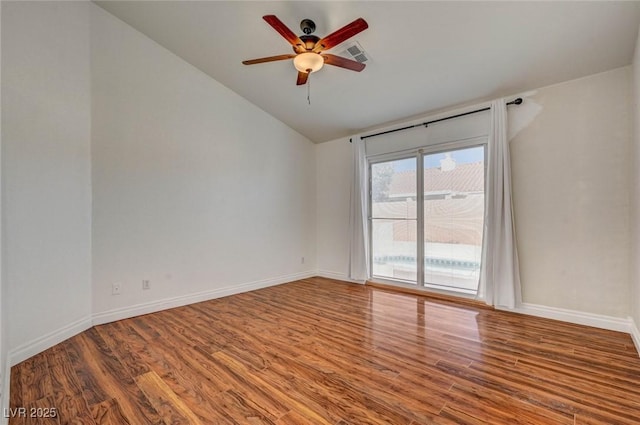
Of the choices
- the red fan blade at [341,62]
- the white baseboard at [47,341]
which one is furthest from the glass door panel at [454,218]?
the white baseboard at [47,341]

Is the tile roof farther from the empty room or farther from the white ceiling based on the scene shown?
Answer: the white ceiling

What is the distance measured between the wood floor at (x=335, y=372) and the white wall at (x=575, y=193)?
0.43 meters

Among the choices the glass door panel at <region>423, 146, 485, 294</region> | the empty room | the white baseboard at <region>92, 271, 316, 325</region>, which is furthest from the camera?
the glass door panel at <region>423, 146, 485, 294</region>

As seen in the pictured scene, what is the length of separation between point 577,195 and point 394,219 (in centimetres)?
226

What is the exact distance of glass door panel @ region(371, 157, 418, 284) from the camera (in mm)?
4418

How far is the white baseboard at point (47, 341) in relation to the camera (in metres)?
2.22

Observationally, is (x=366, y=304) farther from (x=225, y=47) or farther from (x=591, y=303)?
(x=225, y=47)

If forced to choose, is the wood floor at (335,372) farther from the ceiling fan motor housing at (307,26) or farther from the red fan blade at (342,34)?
the ceiling fan motor housing at (307,26)

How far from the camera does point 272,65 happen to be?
3.51m

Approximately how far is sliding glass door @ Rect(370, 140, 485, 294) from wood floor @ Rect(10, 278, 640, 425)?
2.88 ft

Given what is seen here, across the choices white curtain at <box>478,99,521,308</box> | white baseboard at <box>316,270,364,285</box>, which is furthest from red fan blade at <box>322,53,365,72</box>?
white baseboard at <box>316,270,364,285</box>

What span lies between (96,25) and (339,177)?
3.81 m

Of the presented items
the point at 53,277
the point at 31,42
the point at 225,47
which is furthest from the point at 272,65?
the point at 53,277

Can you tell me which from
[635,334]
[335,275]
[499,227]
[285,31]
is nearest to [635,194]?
[499,227]
